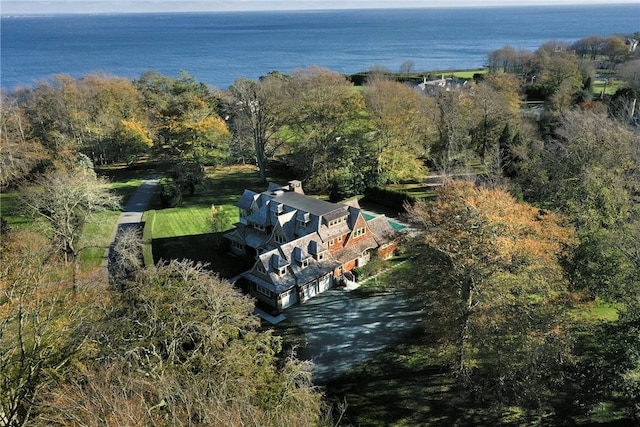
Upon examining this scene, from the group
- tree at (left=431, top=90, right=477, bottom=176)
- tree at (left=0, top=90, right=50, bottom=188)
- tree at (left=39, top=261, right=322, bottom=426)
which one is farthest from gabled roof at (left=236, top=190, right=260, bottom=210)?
tree at (left=0, top=90, right=50, bottom=188)

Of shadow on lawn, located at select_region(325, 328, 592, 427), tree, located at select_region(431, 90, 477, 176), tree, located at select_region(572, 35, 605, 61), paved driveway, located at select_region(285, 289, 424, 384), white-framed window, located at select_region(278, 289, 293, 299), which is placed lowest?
shadow on lawn, located at select_region(325, 328, 592, 427)

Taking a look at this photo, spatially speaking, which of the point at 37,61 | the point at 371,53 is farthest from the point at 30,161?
the point at 371,53

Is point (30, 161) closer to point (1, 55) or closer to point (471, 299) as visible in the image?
point (471, 299)

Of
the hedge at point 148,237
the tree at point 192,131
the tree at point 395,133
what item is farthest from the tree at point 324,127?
the hedge at point 148,237

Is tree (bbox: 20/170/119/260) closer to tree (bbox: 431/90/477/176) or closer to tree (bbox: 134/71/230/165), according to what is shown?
tree (bbox: 134/71/230/165)

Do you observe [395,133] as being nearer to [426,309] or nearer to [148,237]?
[426,309]

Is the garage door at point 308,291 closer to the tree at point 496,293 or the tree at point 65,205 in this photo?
the tree at point 496,293

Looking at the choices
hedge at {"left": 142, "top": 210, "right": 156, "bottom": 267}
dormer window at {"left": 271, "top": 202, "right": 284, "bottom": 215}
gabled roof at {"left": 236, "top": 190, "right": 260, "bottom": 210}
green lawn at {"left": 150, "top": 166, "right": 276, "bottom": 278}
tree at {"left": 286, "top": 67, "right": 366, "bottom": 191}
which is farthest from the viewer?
tree at {"left": 286, "top": 67, "right": 366, "bottom": 191}
